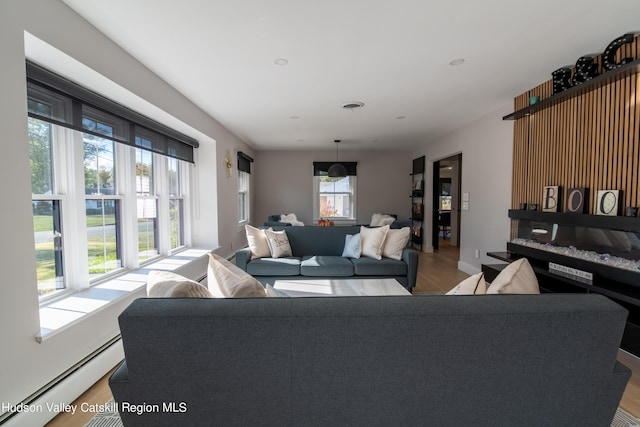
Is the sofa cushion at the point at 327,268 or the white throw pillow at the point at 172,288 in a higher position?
the white throw pillow at the point at 172,288

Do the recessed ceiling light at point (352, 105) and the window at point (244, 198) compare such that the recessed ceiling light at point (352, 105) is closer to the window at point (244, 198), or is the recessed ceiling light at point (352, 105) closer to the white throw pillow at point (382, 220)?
the white throw pillow at point (382, 220)

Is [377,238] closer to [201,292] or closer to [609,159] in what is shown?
[609,159]

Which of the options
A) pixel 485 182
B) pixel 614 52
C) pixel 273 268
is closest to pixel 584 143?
pixel 614 52

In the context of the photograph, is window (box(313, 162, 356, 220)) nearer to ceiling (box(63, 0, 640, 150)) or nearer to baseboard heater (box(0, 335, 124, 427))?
ceiling (box(63, 0, 640, 150))

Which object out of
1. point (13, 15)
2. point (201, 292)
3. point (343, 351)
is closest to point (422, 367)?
point (343, 351)

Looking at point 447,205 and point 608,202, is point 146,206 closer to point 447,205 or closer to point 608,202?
point 608,202

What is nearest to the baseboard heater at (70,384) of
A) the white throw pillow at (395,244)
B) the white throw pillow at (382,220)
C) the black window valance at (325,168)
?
the white throw pillow at (395,244)

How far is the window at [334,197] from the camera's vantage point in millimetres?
7406

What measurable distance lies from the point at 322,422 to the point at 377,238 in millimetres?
2727

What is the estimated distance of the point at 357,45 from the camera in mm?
2219

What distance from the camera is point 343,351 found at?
1.04m

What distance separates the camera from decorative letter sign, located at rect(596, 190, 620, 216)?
2291mm

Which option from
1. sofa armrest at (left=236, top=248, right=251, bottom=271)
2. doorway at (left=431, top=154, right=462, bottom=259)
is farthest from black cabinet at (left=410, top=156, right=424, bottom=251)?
sofa armrest at (left=236, top=248, right=251, bottom=271)

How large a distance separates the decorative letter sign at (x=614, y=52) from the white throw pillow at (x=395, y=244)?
2350 mm
